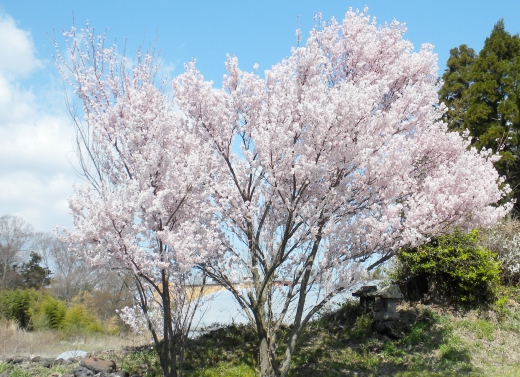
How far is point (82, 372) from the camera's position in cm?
671

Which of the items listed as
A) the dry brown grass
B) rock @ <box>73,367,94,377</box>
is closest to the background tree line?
the dry brown grass

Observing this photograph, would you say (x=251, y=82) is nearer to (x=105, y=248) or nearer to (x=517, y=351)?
(x=105, y=248)

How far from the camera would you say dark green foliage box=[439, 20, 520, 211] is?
51.7 ft

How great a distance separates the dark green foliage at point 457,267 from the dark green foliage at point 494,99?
728 centimetres

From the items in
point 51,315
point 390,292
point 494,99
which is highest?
point 494,99

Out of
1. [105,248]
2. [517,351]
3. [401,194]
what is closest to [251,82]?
[401,194]

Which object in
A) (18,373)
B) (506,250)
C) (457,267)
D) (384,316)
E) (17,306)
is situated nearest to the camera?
(18,373)

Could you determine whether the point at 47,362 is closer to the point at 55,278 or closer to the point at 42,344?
the point at 42,344

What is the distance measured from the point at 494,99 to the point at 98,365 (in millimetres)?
16052

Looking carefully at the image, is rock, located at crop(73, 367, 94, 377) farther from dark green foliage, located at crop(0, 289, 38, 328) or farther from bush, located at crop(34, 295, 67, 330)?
dark green foliage, located at crop(0, 289, 38, 328)

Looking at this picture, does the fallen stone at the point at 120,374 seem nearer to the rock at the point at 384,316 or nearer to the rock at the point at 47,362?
the rock at the point at 47,362

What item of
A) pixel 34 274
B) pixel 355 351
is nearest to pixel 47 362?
pixel 355 351

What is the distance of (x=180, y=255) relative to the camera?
482 centimetres

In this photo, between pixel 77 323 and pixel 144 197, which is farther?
pixel 77 323
